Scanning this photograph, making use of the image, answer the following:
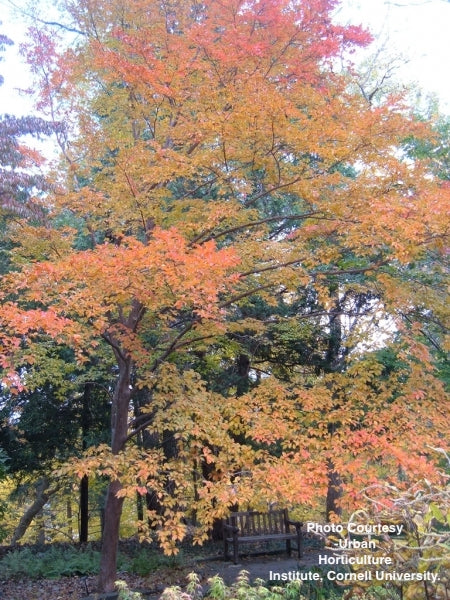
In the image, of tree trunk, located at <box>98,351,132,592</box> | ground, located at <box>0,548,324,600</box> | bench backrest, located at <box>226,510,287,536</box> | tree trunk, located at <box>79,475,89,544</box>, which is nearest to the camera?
Answer: tree trunk, located at <box>98,351,132,592</box>

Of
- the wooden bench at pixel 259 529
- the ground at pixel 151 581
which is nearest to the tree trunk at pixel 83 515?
the ground at pixel 151 581

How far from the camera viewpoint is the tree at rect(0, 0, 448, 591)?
5.07 metres

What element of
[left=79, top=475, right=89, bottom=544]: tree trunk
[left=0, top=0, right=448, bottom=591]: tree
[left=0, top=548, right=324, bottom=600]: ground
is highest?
[left=0, top=0, right=448, bottom=591]: tree

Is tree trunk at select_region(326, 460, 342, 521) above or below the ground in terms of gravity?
above

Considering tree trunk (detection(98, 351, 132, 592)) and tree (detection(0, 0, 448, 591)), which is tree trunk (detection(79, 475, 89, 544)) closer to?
tree trunk (detection(98, 351, 132, 592))

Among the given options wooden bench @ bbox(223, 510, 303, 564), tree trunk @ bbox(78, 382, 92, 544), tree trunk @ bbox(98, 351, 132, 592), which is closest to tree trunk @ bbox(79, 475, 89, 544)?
tree trunk @ bbox(78, 382, 92, 544)

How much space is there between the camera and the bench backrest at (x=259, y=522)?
9258 mm

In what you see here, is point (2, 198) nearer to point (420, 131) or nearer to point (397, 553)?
point (420, 131)

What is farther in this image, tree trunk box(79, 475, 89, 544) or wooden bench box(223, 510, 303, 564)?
tree trunk box(79, 475, 89, 544)

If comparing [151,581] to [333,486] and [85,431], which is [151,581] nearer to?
[333,486]

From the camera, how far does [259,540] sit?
8.85m

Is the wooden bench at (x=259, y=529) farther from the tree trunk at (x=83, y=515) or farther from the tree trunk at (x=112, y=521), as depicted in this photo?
the tree trunk at (x=83, y=515)

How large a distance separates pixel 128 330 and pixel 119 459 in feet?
4.94

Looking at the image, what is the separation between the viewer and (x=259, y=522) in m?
9.46
